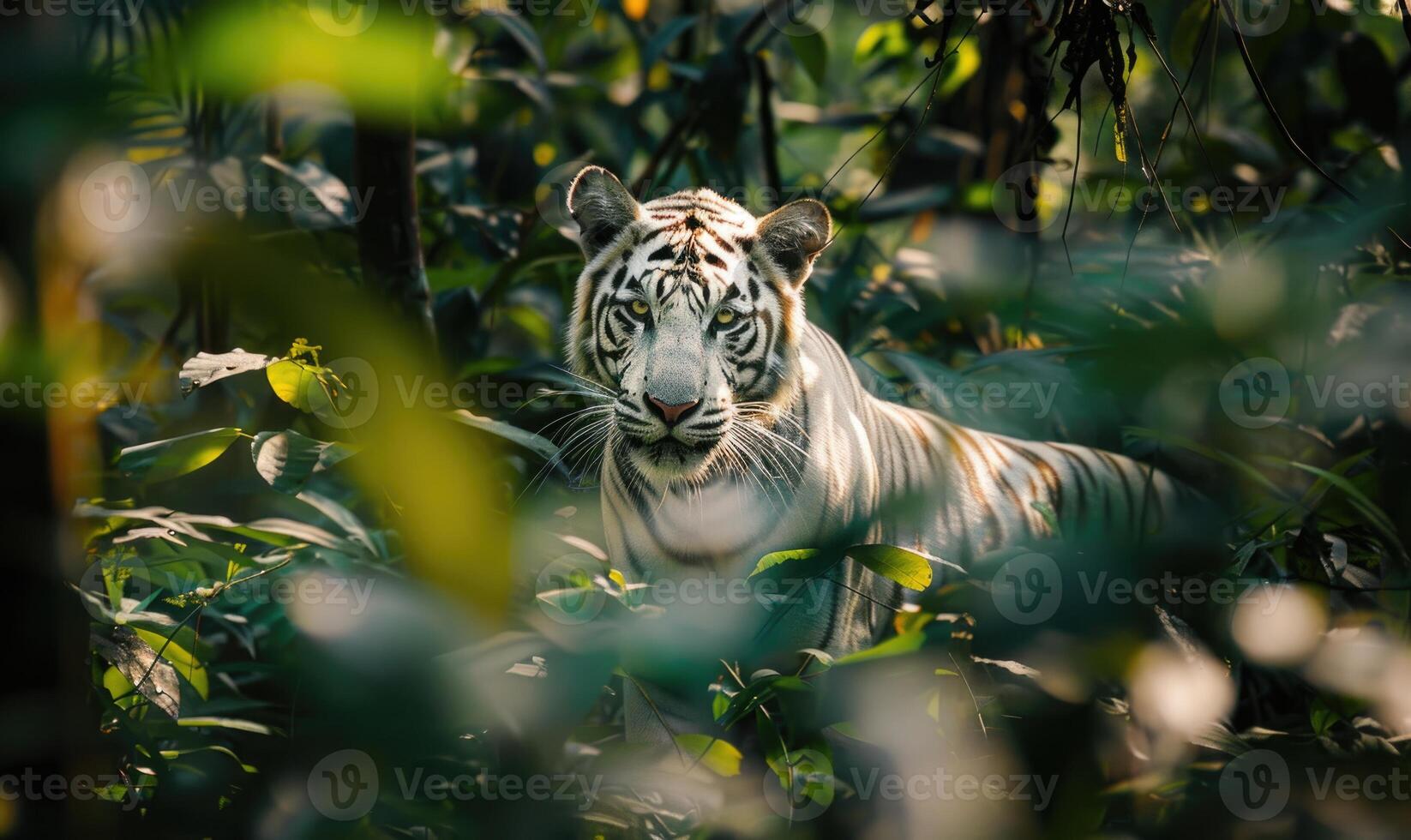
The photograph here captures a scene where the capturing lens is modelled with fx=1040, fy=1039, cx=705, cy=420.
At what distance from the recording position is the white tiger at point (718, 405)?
1.85 meters

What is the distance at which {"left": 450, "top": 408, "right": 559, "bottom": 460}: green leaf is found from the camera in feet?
5.11

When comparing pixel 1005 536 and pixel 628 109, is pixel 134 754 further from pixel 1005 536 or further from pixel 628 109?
pixel 628 109

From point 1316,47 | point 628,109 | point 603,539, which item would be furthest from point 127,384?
point 1316,47

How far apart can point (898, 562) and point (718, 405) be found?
1.85ft

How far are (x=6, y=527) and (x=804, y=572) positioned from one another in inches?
33.6

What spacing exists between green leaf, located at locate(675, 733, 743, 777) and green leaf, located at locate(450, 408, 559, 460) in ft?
1.68

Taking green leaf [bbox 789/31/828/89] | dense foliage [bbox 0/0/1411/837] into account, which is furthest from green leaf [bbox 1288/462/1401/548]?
green leaf [bbox 789/31/828/89]

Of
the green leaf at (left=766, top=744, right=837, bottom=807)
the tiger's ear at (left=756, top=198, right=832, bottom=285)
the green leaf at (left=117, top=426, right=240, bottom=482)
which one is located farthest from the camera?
the tiger's ear at (left=756, top=198, right=832, bottom=285)

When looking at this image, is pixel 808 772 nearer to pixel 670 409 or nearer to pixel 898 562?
pixel 898 562

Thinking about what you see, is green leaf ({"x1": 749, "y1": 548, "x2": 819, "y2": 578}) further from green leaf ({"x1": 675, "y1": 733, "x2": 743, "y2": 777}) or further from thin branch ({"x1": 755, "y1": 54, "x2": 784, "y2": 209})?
thin branch ({"x1": 755, "y1": 54, "x2": 784, "y2": 209})

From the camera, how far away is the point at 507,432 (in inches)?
63.1

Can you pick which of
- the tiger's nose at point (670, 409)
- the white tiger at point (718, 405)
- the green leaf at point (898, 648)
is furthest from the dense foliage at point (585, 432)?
the tiger's nose at point (670, 409)

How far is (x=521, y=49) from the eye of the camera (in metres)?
3.59

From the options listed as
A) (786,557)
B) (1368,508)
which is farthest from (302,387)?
(1368,508)
